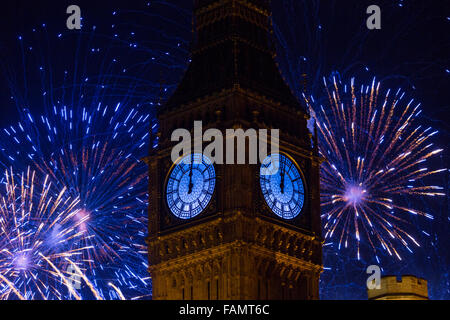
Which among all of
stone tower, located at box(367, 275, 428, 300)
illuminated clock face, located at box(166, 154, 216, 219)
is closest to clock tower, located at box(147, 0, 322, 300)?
illuminated clock face, located at box(166, 154, 216, 219)

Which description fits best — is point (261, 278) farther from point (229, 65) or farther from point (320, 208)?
point (229, 65)

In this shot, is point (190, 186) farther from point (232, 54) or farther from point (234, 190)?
point (232, 54)

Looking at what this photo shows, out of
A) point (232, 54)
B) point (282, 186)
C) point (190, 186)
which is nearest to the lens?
point (190, 186)

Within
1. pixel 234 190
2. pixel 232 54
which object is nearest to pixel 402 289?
pixel 234 190

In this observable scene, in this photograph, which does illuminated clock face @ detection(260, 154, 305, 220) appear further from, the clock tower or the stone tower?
the stone tower
